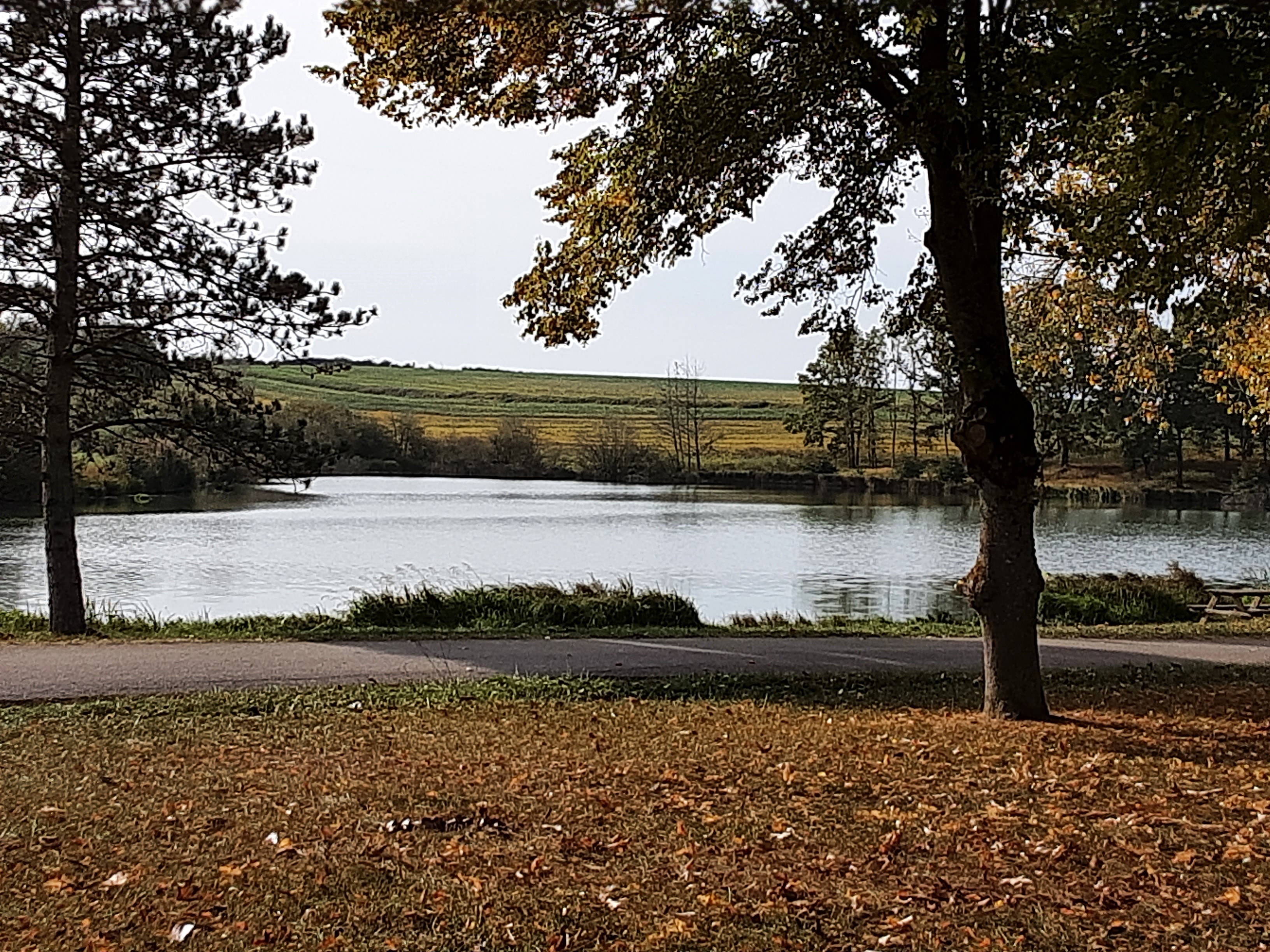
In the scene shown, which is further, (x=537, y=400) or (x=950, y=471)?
(x=537, y=400)

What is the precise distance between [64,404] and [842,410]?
58.2m

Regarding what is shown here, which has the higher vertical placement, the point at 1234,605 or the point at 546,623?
the point at 546,623

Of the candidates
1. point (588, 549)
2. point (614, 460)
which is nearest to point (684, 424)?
point (614, 460)

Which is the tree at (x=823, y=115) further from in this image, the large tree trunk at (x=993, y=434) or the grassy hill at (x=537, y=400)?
the grassy hill at (x=537, y=400)

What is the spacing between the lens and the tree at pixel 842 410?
6769cm

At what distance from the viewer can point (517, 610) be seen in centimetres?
1557

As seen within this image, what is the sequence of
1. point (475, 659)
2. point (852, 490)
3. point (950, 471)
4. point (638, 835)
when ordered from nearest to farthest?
1. point (638, 835)
2. point (475, 659)
3. point (950, 471)
4. point (852, 490)

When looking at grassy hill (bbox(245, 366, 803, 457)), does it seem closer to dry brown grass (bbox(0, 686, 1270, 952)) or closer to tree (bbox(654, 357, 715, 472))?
tree (bbox(654, 357, 715, 472))

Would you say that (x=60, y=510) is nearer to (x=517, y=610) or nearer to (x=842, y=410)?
(x=517, y=610)

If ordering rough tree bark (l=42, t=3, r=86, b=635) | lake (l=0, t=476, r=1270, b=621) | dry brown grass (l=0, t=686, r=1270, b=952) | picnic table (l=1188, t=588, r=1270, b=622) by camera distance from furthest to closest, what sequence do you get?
lake (l=0, t=476, r=1270, b=621), picnic table (l=1188, t=588, r=1270, b=622), rough tree bark (l=42, t=3, r=86, b=635), dry brown grass (l=0, t=686, r=1270, b=952)

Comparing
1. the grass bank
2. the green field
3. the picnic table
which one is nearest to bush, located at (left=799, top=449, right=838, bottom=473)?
the green field

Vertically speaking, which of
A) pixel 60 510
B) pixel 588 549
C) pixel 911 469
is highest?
pixel 60 510

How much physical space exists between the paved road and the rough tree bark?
1581 mm

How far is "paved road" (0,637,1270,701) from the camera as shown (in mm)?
10281
